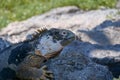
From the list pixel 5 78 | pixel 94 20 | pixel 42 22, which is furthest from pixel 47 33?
pixel 42 22

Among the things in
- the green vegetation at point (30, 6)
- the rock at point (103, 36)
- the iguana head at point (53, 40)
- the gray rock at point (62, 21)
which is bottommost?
the green vegetation at point (30, 6)

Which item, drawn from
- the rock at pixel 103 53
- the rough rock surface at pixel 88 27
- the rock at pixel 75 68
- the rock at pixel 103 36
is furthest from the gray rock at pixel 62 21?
the rock at pixel 75 68

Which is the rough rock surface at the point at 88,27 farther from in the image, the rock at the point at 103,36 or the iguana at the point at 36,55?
the iguana at the point at 36,55

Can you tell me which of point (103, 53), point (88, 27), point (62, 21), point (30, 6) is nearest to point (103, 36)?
point (88, 27)

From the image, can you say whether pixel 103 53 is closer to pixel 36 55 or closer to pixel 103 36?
pixel 36 55

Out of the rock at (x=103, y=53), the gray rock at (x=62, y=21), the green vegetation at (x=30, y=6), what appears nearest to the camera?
the rock at (x=103, y=53)

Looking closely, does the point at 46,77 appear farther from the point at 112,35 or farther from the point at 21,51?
the point at 112,35
